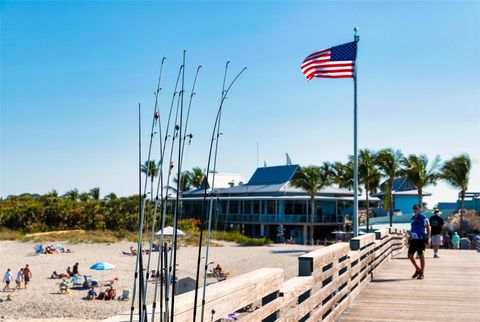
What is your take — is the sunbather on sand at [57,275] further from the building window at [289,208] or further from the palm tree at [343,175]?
the palm tree at [343,175]

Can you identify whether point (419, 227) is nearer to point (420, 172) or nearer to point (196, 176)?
point (420, 172)

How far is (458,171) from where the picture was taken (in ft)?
152

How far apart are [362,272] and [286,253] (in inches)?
1256

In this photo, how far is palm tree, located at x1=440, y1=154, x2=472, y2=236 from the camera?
4616 centimetres

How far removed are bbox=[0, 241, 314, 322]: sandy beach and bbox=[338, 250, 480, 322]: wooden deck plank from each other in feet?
40.0

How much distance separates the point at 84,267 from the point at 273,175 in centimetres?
2575

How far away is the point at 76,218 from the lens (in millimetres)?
57031

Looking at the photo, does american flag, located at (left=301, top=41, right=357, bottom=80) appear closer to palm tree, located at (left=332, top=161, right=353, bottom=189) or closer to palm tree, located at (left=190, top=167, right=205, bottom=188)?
palm tree, located at (left=332, top=161, right=353, bottom=189)

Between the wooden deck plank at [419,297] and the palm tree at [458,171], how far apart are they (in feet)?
114

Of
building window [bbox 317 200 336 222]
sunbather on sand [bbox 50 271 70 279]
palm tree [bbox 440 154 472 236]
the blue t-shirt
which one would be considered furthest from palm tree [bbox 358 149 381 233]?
the blue t-shirt

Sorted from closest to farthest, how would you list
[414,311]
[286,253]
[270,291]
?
[270,291] → [414,311] → [286,253]

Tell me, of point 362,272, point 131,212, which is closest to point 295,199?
point 131,212

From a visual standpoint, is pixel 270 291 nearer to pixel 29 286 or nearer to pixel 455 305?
pixel 455 305

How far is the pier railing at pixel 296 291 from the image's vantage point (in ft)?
11.5
